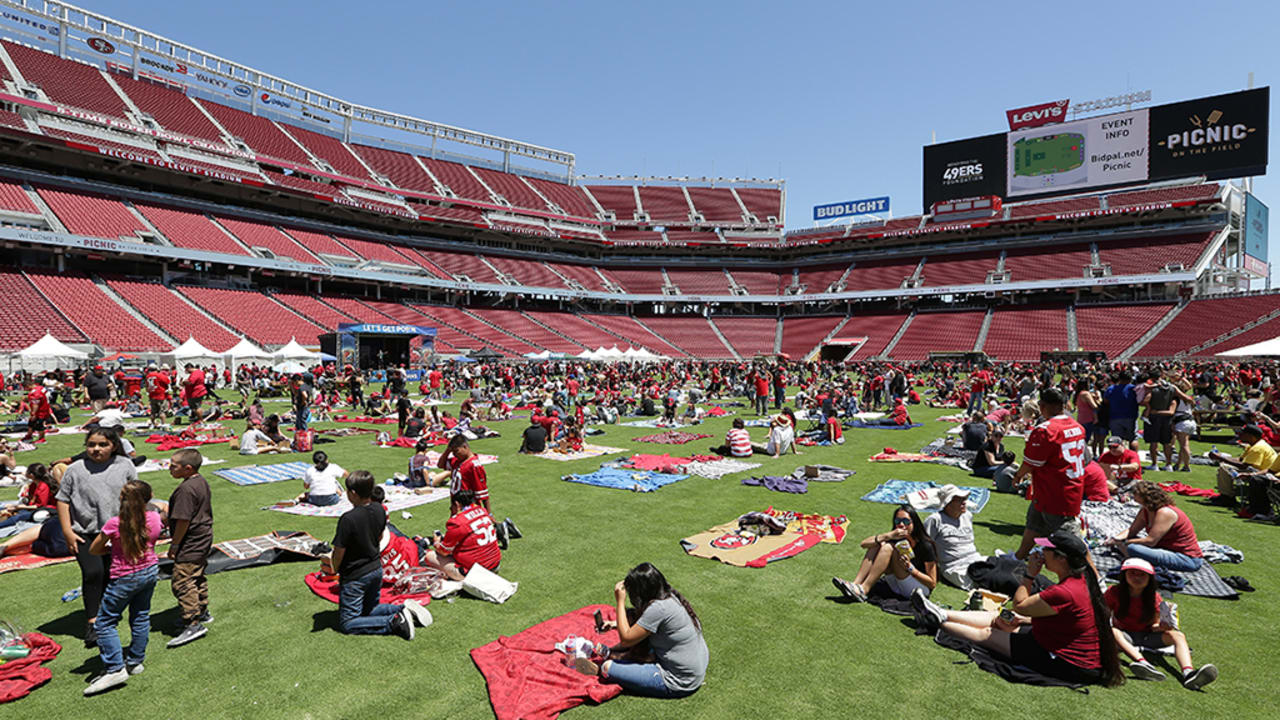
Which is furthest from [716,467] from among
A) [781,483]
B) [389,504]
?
[389,504]

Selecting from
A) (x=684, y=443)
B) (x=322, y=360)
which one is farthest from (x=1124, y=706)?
(x=322, y=360)

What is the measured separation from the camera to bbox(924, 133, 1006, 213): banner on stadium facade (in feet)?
195

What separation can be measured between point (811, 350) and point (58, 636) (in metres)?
58.7

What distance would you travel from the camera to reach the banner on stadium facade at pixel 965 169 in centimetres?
5950

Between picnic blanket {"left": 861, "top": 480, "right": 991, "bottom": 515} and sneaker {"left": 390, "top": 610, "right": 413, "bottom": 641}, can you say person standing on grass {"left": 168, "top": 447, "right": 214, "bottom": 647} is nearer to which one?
sneaker {"left": 390, "top": 610, "right": 413, "bottom": 641}

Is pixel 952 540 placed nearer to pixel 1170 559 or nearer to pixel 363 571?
pixel 1170 559

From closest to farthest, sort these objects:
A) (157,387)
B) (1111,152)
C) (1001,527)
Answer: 1. (1001,527)
2. (157,387)
3. (1111,152)

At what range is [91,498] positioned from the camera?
488 cm

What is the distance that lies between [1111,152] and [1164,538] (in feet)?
203

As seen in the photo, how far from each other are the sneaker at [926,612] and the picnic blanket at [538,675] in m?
2.66

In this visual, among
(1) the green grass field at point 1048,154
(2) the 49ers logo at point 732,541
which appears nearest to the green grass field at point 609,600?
(2) the 49ers logo at point 732,541

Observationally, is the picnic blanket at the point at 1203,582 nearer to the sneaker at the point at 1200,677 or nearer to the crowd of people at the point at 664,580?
the crowd of people at the point at 664,580

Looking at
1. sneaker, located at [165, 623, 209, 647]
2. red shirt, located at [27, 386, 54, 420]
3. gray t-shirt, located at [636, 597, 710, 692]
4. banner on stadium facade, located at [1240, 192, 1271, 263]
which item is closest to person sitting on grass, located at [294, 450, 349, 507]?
sneaker, located at [165, 623, 209, 647]

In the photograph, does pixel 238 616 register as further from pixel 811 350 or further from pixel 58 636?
pixel 811 350
